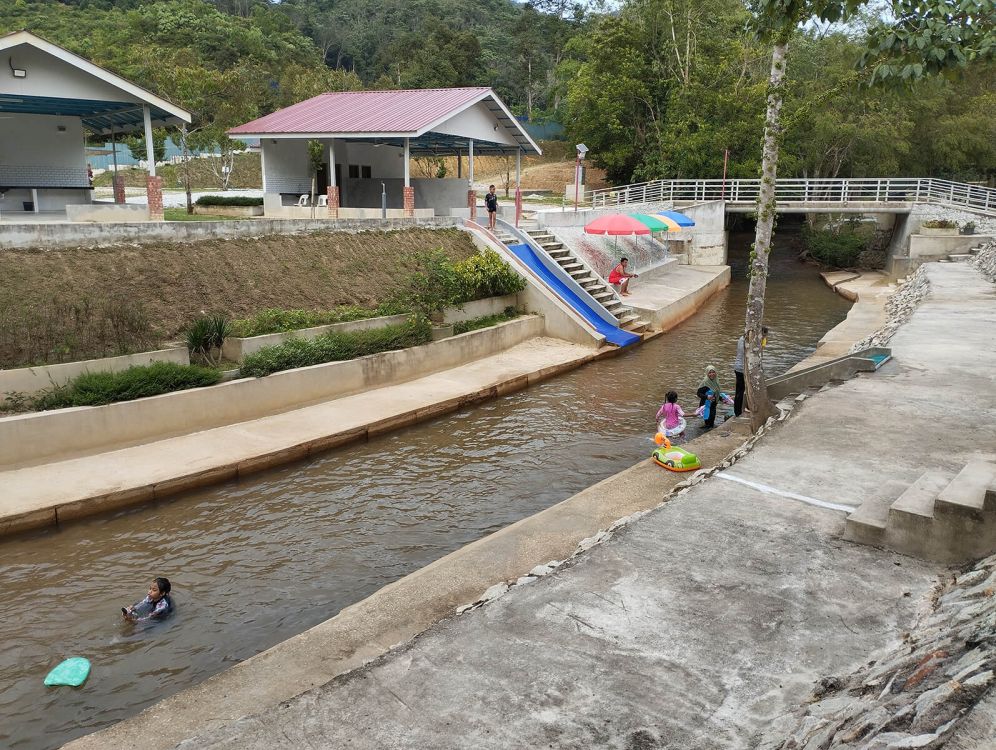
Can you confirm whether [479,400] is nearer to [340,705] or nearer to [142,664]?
[142,664]

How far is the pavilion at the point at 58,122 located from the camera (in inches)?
775

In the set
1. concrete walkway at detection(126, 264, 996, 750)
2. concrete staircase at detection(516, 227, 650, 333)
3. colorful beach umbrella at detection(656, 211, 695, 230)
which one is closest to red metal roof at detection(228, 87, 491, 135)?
concrete staircase at detection(516, 227, 650, 333)

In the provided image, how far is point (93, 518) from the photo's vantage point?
11.2 m

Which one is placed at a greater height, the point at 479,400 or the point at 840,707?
the point at 840,707

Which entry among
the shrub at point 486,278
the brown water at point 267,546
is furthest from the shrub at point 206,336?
the shrub at point 486,278

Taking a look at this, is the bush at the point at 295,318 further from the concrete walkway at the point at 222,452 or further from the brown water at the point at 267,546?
the brown water at the point at 267,546

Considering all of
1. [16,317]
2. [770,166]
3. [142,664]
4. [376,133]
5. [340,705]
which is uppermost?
[376,133]

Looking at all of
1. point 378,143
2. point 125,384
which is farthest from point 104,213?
point 378,143

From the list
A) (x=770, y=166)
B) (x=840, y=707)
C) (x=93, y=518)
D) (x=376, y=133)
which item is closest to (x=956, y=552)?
(x=840, y=707)

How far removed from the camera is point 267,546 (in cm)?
1059

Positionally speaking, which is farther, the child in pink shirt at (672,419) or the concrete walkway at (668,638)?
the child in pink shirt at (672,419)

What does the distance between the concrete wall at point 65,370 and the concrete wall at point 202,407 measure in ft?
3.20

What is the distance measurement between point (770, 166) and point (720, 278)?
24.0m

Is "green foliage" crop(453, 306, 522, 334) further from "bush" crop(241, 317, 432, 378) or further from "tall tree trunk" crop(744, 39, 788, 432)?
"tall tree trunk" crop(744, 39, 788, 432)
